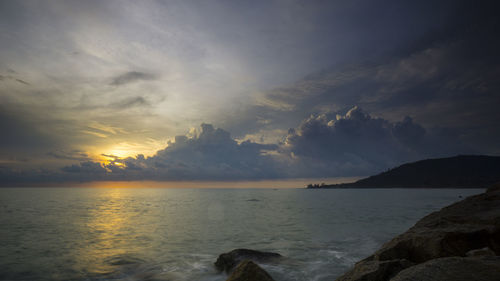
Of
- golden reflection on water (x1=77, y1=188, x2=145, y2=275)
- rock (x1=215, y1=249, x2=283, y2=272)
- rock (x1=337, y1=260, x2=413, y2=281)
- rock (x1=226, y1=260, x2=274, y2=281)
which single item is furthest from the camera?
golden reflection on water (x1=77, y1=188, x2=145, y2=275)

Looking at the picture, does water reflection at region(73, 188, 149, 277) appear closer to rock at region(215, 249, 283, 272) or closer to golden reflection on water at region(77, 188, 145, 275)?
golden reflection on water at region(77, 188, 145, 275)

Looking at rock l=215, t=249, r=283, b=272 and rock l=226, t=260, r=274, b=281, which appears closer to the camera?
rock l=226, t=260, r=274, b=281

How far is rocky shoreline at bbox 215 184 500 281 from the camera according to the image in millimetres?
4738

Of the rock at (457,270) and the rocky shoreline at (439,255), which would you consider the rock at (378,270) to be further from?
the rock at (457,270)

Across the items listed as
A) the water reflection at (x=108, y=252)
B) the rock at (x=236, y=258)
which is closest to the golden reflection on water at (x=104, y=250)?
the water reflection at (x=108, y=252)

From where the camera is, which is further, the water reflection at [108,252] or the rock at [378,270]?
the water reflection at [108,252]

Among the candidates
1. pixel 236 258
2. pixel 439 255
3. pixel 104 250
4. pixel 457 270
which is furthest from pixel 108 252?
pixel 457 270

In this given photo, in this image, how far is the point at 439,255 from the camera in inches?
343

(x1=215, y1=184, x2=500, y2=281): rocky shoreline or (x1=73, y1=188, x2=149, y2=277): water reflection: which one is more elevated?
(x1=215, y1=184, x2=500, y2=281): rocky shoreline

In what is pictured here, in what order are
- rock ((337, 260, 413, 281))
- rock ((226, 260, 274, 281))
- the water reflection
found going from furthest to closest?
1. the water reflection
2. rock ((226, 260, 274, 281))
3. rock ((337, 260, 413, 281))

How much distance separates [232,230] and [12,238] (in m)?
21.9

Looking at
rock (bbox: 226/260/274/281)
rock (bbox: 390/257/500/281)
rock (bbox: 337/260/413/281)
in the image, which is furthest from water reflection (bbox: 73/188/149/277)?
rock (bbox: 390/257/500/281)

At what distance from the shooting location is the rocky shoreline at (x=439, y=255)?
4.74 metres

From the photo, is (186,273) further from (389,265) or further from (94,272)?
(389,265)
